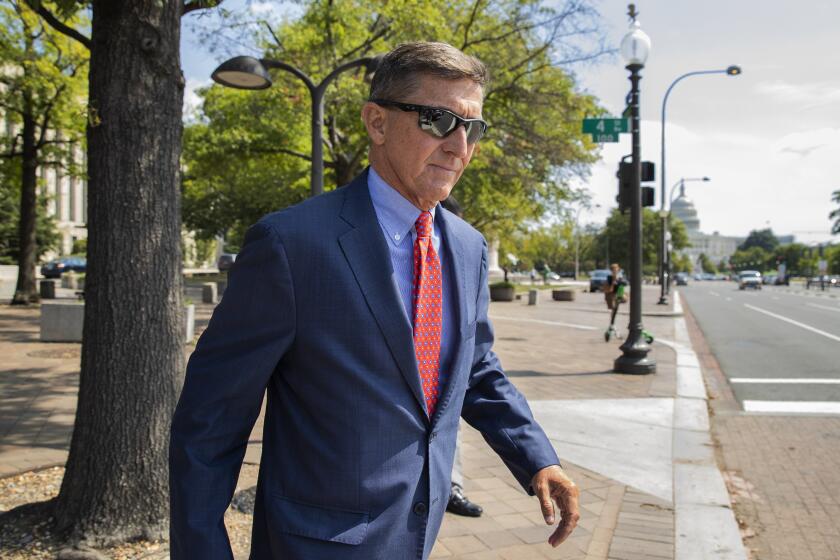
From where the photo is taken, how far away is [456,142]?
164 centimetres

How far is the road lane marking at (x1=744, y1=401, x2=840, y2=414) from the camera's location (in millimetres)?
7492

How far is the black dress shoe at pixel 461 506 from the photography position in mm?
4012

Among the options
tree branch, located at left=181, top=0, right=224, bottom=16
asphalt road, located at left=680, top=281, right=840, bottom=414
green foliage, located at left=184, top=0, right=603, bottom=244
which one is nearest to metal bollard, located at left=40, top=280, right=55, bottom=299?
green foliage, located at left=184, top=0, right=603, bottom=244

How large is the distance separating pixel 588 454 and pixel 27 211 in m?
17.8

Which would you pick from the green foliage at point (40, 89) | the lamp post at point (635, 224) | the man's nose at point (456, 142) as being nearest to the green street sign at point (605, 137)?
the lamp post at point (635, 224)

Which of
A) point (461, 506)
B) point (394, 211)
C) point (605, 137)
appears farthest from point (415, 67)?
point (605, 137)

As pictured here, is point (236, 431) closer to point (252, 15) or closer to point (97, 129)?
point (97, 129)

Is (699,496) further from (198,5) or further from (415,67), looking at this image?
(198,5)

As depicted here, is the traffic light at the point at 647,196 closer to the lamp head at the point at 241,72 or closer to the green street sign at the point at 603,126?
the green street sign at the point at 603,126

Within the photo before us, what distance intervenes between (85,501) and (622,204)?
8670mm

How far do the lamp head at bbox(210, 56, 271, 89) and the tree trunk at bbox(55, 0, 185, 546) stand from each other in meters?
3.73

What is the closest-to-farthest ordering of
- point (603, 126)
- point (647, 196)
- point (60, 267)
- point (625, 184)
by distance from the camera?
point (603, 126), point (625, 184), point (647, 196), point (60, 267)

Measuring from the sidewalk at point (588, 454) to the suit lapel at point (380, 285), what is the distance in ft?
7.52

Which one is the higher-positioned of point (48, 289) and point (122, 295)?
point (122, 295)
